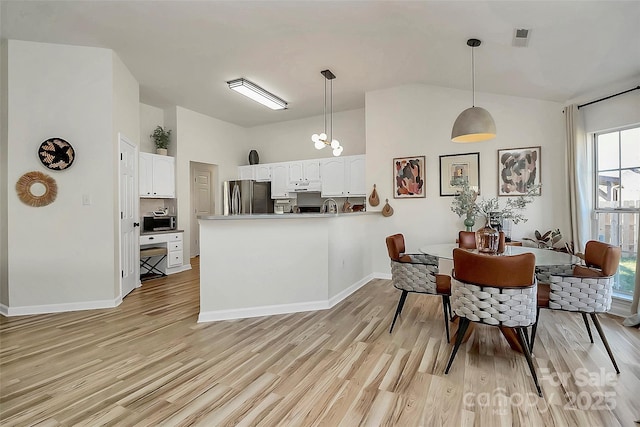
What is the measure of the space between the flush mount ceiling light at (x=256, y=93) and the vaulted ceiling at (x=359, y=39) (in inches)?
7.9

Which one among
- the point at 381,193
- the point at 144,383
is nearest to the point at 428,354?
the point at 144,383

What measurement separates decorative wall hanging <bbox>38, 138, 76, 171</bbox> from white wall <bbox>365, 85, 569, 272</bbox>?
13.4 feet

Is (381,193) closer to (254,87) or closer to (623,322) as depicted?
(254,87)

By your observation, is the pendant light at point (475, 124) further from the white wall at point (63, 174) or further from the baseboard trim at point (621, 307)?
the white wall at point (63, 174)

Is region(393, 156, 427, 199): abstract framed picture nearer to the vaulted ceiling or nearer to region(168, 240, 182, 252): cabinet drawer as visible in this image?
the vaulted ceiling

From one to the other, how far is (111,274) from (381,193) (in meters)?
3.96

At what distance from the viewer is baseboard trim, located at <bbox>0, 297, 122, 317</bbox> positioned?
3.39 meters

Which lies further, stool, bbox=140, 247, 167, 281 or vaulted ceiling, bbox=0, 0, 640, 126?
stool, bbox=140, 247, 167, 281

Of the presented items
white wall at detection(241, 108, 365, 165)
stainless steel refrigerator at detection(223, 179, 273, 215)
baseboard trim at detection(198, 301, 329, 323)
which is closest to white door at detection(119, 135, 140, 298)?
baseboard trim at detection(198, 301, 329, 323)

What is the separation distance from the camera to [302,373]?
2.14 metres

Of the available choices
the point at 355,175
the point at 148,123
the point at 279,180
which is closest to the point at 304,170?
the point at 279,180

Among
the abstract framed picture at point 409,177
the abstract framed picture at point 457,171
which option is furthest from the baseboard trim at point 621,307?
the abstract framed picture at point 409,177

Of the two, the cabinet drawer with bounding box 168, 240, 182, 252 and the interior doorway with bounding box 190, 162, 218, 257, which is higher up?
the interior doorway with bounding box 190, 162, 218, 257

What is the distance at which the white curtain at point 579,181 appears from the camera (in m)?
3.55
